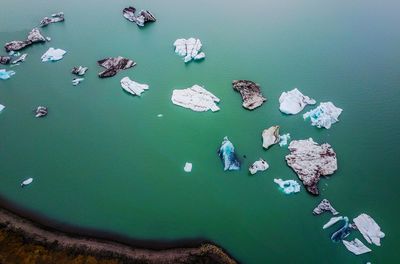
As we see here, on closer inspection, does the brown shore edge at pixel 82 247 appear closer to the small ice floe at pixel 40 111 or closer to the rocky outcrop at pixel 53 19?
the small ice floe at pixel 40 111

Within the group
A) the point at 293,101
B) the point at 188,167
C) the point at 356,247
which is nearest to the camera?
the point at 356,247

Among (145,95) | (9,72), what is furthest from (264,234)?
(9,72)

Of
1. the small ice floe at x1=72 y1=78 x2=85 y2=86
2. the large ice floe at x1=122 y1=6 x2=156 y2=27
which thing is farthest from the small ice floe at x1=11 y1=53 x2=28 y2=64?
the large ice floe at x1=122 y1=6 x2=156 y2=27

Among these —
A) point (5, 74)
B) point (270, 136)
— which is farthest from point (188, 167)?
point (5, 74)

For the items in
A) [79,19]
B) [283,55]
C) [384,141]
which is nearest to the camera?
[384,141]

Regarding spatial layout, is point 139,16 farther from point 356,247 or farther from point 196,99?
point 356,247

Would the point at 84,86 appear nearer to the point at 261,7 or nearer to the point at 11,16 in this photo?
the point at 11,16

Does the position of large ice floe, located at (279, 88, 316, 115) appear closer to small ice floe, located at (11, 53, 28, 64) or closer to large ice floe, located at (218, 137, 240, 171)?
large ice floe, located at (218, 137, 240, 171)
